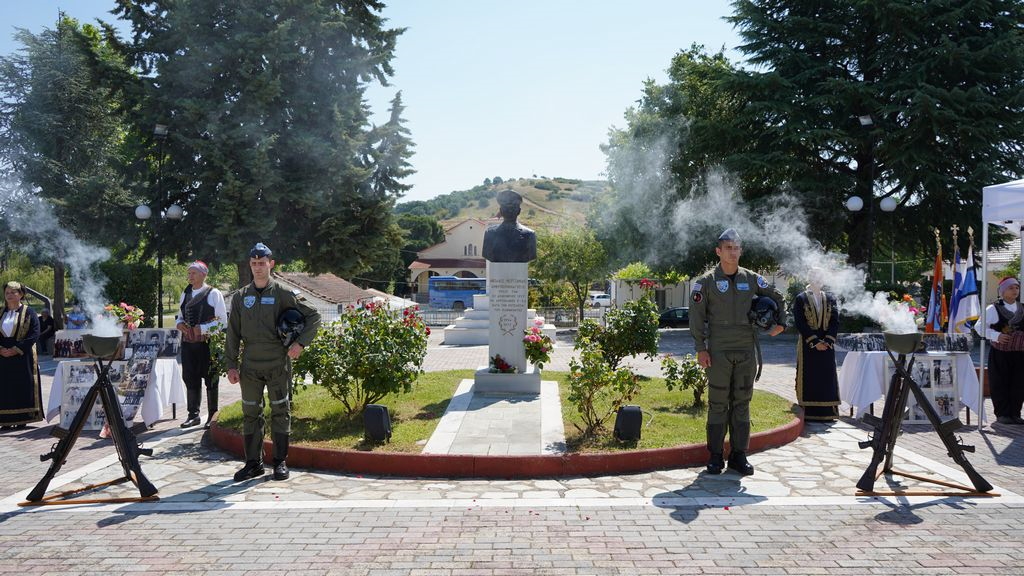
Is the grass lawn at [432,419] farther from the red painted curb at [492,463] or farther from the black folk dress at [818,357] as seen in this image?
the black folk dress at [818,357]

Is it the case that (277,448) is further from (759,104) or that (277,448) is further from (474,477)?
(759,104)

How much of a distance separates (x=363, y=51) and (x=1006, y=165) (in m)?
21.0

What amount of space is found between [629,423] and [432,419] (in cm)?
255

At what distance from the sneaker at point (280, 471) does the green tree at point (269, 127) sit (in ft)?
47.0

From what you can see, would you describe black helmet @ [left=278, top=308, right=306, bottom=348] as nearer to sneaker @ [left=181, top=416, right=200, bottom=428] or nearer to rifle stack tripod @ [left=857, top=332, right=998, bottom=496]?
sneaker @ [left=181, top=416, right=200, bottom=428]

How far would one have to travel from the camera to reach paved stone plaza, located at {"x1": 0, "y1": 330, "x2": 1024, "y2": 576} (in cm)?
437

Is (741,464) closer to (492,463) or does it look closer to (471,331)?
(492,463)

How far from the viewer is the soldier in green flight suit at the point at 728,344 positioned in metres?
6.38

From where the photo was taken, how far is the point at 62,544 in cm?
471

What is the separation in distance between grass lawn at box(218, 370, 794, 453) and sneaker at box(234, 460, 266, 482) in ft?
2.18

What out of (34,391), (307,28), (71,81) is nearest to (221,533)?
(34,391)

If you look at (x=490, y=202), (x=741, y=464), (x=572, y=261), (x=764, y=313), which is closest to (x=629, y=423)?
(x=741, y=464)

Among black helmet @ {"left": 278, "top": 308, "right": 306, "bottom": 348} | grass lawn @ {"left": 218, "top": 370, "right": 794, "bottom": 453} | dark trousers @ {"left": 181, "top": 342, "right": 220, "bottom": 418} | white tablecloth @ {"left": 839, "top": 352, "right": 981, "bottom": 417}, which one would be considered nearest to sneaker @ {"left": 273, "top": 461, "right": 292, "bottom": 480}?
grass lawn @ {"left": 218, "top": 370, "right": 794, "bottom": 453}

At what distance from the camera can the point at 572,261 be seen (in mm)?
33531
